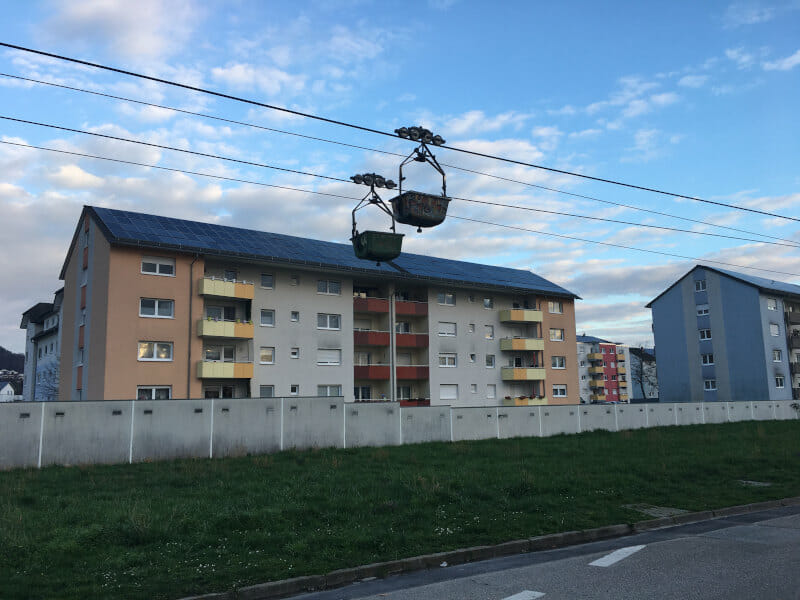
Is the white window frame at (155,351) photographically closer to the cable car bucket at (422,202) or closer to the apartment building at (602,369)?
the cable car bucket at (422,202)

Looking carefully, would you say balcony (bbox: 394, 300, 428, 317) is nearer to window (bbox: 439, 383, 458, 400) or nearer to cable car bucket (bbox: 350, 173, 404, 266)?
window (bbox: 439, 383, 458, 400)

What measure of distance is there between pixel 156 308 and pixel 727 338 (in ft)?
172

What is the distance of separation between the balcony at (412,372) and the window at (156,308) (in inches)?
646

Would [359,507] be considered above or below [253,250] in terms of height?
below

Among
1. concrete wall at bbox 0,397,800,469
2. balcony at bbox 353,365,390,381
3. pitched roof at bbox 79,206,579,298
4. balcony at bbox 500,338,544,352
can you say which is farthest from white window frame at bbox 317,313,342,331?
concrete wall at bbox 0,397,800,469

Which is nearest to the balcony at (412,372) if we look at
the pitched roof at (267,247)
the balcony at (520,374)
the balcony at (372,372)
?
the balcony at (372,372)

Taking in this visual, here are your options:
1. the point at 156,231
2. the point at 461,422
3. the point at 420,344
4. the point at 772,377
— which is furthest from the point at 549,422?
the point at 772,377

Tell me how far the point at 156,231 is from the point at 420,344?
1975cm

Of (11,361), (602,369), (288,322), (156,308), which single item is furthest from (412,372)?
(11,361)

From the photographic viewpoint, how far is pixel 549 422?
31.5 metres

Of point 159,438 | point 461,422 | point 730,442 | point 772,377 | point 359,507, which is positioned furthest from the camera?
point 772,377

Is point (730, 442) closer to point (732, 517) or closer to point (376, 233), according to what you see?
point (732, 517)

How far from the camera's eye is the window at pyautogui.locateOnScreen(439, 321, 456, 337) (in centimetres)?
4859

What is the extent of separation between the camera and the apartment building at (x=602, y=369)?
123 m
